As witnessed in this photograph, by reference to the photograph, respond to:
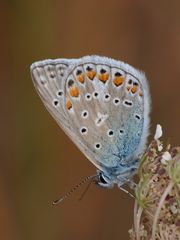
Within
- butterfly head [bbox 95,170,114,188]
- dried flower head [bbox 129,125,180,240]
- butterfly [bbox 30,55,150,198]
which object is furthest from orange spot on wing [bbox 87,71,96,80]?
dried flower head [bbox 129,125,180,240]

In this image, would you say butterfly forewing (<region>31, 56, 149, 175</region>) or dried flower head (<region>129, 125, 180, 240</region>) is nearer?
dried flower head (<region>129, 125, 180, 240</region>)

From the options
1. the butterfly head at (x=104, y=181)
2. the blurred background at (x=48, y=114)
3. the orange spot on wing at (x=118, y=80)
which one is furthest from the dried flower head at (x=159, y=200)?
the blurred background at (x=48, y=114)

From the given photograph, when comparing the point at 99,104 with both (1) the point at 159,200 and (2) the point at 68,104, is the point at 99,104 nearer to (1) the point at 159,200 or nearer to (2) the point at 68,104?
(2) the point at 68,104

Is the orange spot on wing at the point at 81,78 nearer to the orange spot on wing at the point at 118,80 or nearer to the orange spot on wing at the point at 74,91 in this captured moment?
the orange spot on wing at the point at 74,91

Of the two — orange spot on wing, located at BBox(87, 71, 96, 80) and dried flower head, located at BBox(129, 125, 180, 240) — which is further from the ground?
orange spot on wing, located at BBox(87, 71, 96, 80)

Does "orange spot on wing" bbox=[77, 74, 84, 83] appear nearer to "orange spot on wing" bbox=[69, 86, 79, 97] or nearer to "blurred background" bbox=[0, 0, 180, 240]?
"orange spot on wing" bbox=[69, 86, 79, 97]

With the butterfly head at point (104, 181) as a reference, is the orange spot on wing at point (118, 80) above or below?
above

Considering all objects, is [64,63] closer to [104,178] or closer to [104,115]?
[104,115]

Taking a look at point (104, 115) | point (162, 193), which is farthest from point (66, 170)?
point (162, 193)
